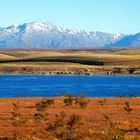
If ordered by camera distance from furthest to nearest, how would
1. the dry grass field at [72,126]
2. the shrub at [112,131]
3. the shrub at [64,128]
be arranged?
the shrub at [64,128] → the dry grass field at [72,126] → the shrub at [112,131]

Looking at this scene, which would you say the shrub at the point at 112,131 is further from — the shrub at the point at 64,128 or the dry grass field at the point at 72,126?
the shrub at the point at 64,128

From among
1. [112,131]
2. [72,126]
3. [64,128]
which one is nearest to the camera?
[112,131]

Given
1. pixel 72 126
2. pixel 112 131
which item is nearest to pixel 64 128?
pixel 72 126

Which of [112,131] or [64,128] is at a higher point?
[64,128]

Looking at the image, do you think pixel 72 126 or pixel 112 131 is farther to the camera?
pixel 72 126

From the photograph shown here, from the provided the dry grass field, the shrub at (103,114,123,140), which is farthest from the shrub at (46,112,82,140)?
the shrub at (103,114,123,140)

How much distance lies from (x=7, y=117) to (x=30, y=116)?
186 cm

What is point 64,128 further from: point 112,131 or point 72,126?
point 112,131

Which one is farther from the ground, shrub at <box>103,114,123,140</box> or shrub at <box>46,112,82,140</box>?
shrub at <box>46,112,82,140</box>

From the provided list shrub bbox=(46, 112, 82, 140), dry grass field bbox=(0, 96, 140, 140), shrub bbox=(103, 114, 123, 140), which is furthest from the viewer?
shrub bbox=(46, 112, 82, 140)

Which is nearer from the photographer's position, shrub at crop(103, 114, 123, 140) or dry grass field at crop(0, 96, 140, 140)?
shrub at crop(103, 114, 123, 140)

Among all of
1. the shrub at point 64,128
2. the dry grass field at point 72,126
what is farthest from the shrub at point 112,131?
the shrub at point 64,128

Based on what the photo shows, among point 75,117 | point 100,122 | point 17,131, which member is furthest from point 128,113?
point 17,131

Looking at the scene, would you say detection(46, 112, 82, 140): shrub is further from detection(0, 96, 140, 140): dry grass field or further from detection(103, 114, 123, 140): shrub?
detection(103, 114, 123, 140): shrub
